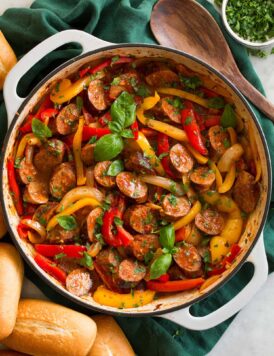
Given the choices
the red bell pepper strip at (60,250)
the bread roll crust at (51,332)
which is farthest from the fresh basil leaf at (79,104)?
the bread roll crust at (51,332)

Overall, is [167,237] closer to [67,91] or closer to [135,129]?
[135,129]

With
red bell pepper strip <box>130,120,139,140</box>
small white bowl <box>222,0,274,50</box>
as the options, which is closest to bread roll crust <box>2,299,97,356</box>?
red bell pepper strip <box>130,120,139,140</box>

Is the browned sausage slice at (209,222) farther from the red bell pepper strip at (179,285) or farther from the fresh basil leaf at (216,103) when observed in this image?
the fresh basil leaf at (216,103)

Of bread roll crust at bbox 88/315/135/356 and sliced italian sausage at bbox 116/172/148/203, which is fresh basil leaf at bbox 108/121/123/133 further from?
bread roll crust at bbox 88/315/135/356

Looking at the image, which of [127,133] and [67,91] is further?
[67,91]

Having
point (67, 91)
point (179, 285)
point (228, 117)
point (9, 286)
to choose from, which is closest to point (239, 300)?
point (179, 285)
